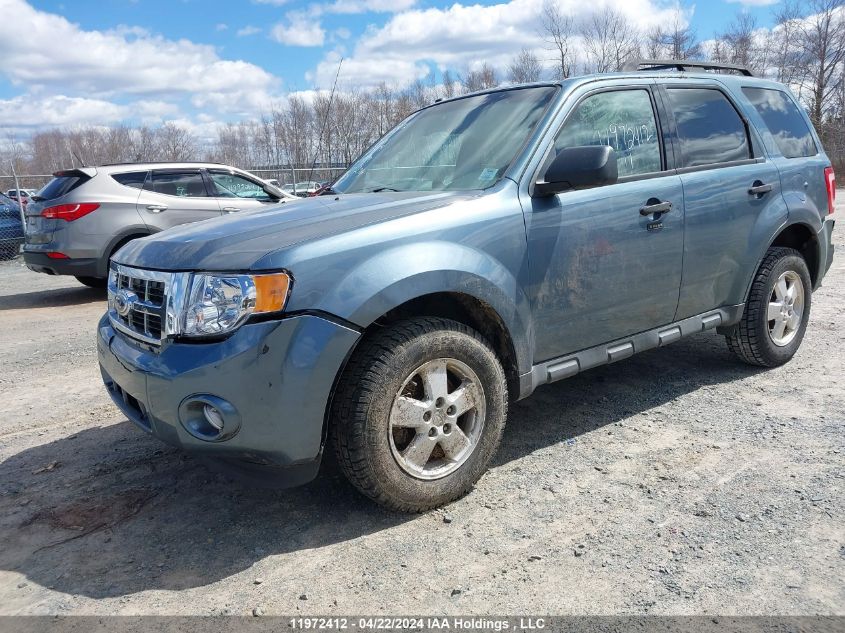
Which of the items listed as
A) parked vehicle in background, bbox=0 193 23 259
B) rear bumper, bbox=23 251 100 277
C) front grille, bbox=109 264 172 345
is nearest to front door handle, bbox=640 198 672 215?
front grille, bbox=109 264 172 345

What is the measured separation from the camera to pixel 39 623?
7.91 feet

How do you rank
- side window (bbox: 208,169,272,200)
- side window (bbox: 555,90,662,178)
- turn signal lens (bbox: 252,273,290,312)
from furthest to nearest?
1. side window (bbox: 208,169,272,200)
2. side window (bbox: 555,90,662,178)
3. turn signal lens (bbox: 252,273,290,312)

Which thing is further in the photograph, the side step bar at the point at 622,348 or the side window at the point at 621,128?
the side window at the point at 621,128

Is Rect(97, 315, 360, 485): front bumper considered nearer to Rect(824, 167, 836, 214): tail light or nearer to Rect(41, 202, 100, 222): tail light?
Rect(824, 167, 836, 214): tail light

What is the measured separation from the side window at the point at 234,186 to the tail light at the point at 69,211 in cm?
184

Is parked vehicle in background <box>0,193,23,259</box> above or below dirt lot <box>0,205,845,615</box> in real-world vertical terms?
above

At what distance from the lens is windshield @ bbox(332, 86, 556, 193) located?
3555 mm

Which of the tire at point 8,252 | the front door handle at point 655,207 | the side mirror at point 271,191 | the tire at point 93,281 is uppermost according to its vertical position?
the side mirror at point 271,191

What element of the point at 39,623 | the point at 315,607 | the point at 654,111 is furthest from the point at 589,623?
the point at 654,111

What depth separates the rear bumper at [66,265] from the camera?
871 cm

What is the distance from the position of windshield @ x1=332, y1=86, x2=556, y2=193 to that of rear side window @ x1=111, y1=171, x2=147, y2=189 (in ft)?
19.7

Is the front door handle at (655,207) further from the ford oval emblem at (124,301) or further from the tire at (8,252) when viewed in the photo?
the tire at (8,252)

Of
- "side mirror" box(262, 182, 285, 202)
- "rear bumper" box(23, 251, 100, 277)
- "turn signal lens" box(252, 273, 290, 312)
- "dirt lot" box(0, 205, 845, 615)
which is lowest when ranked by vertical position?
"dirt lot" box(0, 205, 845, 615)

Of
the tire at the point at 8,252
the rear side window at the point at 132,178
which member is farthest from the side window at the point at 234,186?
the tire at the point at 8,252
